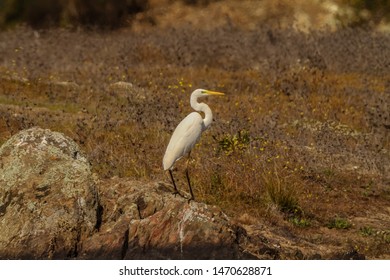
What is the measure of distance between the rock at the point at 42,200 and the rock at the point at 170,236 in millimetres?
241

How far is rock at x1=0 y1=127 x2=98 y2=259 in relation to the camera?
7.46 metres

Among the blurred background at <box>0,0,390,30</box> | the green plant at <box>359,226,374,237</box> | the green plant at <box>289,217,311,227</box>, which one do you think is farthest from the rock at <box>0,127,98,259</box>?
the blurred background at <box>0,0,390,30</box>

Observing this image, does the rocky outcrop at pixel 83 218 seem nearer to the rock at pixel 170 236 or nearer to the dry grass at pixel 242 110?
the rock at pixel 170 236

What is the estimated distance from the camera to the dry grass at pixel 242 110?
10180 millimetres

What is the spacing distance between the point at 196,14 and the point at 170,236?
1767cm

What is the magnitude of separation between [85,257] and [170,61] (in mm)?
13434

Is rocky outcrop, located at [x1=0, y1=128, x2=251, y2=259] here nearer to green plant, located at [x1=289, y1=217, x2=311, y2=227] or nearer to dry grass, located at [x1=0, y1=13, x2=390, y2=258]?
dry grass, located at [x1=0, y1=13, x2=390, y2=258]

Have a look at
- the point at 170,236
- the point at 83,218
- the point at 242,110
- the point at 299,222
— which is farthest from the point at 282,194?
the point at 242,110

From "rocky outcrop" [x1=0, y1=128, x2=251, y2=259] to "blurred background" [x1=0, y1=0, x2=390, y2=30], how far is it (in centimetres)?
1467

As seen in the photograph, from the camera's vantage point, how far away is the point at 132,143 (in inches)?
447

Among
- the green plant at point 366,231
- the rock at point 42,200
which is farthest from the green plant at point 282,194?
the rock at point 42,200

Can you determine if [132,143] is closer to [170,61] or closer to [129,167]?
[129,167]

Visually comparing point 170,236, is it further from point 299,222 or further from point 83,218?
point 299,222

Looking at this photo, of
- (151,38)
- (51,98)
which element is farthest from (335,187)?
(151,38)
